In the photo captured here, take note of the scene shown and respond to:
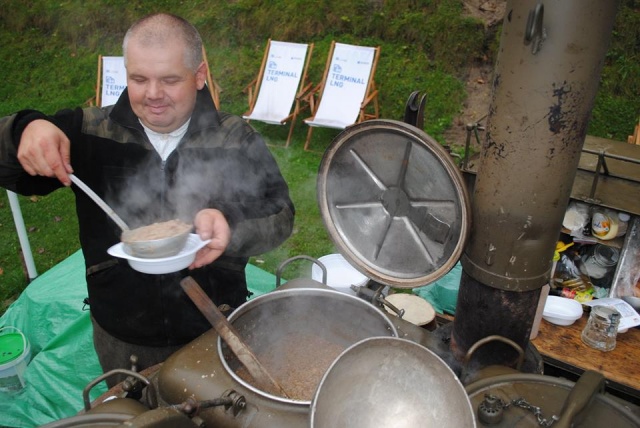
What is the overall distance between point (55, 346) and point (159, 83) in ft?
8.13

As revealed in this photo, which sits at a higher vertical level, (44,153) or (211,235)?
(44,153)

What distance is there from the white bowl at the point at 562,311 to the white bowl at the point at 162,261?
211cm

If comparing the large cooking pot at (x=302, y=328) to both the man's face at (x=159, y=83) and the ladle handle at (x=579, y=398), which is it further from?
the man's face at (x=159, y=83)

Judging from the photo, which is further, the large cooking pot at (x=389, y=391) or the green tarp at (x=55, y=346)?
the green tarp at (x=55, y=346)

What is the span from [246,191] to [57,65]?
900 centimetres

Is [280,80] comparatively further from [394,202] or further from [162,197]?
[394,202]

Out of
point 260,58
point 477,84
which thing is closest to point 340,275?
point 477,84

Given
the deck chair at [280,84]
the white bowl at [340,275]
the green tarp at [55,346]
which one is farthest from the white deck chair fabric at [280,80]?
the white bowl at [340,275]

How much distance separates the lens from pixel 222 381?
153cm

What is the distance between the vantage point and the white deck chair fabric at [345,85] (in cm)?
721

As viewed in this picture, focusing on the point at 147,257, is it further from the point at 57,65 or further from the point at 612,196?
the point at 57,65

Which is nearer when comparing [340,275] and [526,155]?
[526,155]

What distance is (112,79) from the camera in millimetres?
7289

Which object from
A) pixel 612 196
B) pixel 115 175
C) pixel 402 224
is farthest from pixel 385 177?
pixel 612 196
